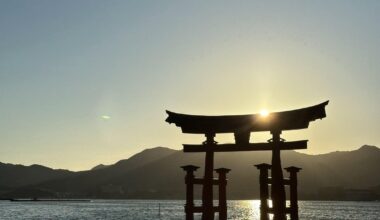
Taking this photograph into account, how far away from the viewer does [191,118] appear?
22547 mm

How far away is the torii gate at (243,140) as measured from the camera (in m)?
20.4

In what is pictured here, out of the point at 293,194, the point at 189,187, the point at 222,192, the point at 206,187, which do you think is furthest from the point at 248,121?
the point at 293,194

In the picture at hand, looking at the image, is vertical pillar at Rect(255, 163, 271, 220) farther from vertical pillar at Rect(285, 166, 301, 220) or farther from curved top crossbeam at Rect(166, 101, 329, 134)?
curved top crossbeam at Rect(166, 101, 329, 134)

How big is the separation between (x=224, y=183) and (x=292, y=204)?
11.8 feet

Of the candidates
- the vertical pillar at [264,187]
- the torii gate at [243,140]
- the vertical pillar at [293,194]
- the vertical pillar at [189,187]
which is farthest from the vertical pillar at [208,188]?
the vertical pillar at [293,194]

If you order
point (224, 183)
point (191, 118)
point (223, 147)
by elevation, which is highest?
point (191, 118)

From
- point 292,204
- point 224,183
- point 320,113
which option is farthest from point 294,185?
point 320,113

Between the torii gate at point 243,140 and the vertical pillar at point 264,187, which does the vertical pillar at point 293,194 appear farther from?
the vertical pillar at point 264,187

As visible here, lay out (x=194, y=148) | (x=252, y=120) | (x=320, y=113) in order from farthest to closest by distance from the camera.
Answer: (x=194, y=148) → (x=252, y=120) → (x=320, y=113)

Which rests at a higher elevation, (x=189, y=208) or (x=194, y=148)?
(x=194, y=148)

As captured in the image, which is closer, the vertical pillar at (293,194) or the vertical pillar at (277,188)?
the vertical pillar at (277,188)

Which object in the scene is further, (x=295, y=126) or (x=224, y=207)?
(x=224, y=207)

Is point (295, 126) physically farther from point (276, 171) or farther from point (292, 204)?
point (292, 204)

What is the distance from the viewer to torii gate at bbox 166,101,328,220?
2041 centimetres
